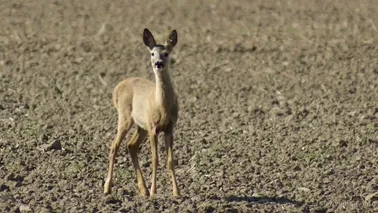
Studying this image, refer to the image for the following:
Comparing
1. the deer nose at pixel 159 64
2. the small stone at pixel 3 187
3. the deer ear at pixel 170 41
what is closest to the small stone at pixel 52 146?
the small stone at pixel 3 187

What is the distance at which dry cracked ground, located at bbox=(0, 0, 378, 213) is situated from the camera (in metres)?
11.6

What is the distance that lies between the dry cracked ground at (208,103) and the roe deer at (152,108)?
0.86ft

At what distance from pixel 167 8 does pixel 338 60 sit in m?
5.57

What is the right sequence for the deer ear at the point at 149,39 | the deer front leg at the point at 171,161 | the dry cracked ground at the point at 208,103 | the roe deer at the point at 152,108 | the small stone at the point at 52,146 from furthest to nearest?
the small stone at the point at 52,146 < the deer ear at the point at 149,39 < the dry cracked ground at the point at 208,103 < the roe deer at the point at 152,108 < the deer front leg at the point at 171,161

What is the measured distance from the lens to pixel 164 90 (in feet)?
37.4

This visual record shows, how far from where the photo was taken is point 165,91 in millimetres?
11391

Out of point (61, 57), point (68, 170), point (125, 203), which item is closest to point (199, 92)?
point (61, 57)

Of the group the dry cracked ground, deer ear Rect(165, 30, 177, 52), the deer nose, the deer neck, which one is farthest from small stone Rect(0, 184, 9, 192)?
deer ear Rect(165, 30, 177, 52)

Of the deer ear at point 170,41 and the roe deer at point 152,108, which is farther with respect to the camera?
the deer ear at point 170,41

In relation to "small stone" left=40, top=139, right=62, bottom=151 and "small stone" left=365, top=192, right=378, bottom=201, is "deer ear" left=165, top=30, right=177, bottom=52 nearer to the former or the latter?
"small stone" left=40, top=139, right=62, bottom=151

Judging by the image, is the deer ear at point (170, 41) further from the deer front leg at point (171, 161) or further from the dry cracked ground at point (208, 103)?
the dry cracked ground at point (208, 103)

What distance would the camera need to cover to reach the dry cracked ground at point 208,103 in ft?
38.0

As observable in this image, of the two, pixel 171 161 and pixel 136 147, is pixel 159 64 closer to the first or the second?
pixel 171 161

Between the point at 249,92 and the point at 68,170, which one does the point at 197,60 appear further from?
the point at 68,170
